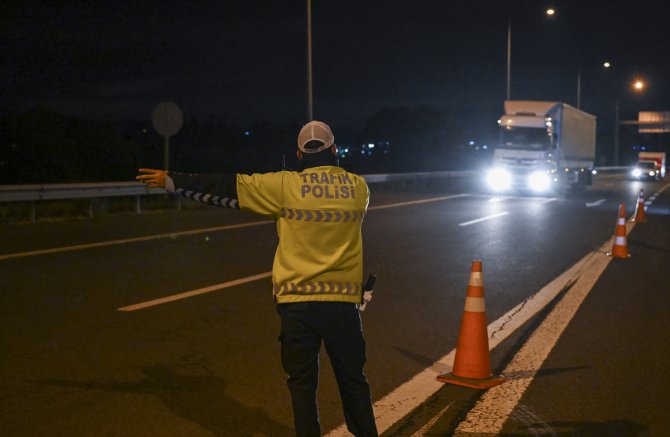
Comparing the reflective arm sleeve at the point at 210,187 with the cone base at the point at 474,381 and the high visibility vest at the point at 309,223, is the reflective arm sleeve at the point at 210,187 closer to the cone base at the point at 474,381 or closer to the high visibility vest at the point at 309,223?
the high visibility vest at the point at 309,223

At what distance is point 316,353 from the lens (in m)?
4.22

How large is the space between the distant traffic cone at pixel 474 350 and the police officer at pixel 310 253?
7.21 ft

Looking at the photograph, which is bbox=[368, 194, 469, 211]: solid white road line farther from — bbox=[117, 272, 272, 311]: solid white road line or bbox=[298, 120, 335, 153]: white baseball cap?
bbox=[298, 120, 335, 153]: white baseball cap

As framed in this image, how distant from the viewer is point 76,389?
5.91m

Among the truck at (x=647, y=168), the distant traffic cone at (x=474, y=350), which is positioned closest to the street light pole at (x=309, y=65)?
the distant traffic cone at (x=474, y=350)

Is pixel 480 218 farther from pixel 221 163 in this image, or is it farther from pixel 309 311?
pixel 221 163

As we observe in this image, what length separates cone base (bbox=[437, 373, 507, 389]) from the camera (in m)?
6.23

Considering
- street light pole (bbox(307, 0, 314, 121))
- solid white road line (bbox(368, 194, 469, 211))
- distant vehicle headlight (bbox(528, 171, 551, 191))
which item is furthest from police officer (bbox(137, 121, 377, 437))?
distant vehicle headlight (bbox(528, 171, 551, 191))

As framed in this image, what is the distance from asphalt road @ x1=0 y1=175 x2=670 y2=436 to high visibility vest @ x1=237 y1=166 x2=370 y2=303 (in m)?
1.31

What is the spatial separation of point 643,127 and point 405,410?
8461 centimetres

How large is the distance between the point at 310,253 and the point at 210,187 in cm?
57

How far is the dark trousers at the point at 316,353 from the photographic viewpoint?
163 inches

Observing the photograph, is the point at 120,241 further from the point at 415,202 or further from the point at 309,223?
the point at 415,202

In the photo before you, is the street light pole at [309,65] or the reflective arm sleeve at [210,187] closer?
the reflective arm sleeve at [210,187]
